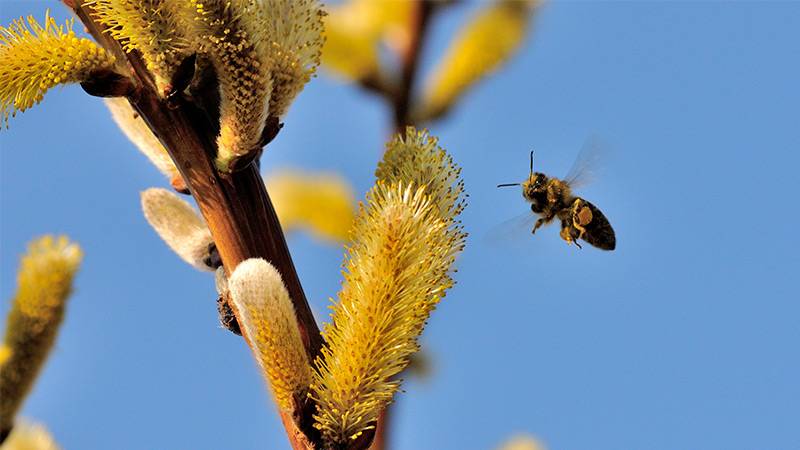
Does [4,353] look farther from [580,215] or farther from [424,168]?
[580,215]

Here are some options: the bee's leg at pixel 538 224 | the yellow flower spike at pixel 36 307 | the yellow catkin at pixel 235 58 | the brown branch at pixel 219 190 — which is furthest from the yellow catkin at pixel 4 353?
the bee's leg at pixel 538 224

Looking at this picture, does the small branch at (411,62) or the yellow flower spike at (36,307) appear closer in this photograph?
the yellow flower spike at (36,307)

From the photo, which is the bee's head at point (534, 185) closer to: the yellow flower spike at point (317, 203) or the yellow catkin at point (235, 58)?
the yellow catkin at point (235, 58)

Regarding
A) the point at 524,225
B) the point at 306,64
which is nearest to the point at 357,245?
the point at 306,64

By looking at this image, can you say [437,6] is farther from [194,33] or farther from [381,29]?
[194,33]

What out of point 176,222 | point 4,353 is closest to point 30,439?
point 4,353

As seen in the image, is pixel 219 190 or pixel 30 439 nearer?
pixel 219 190
